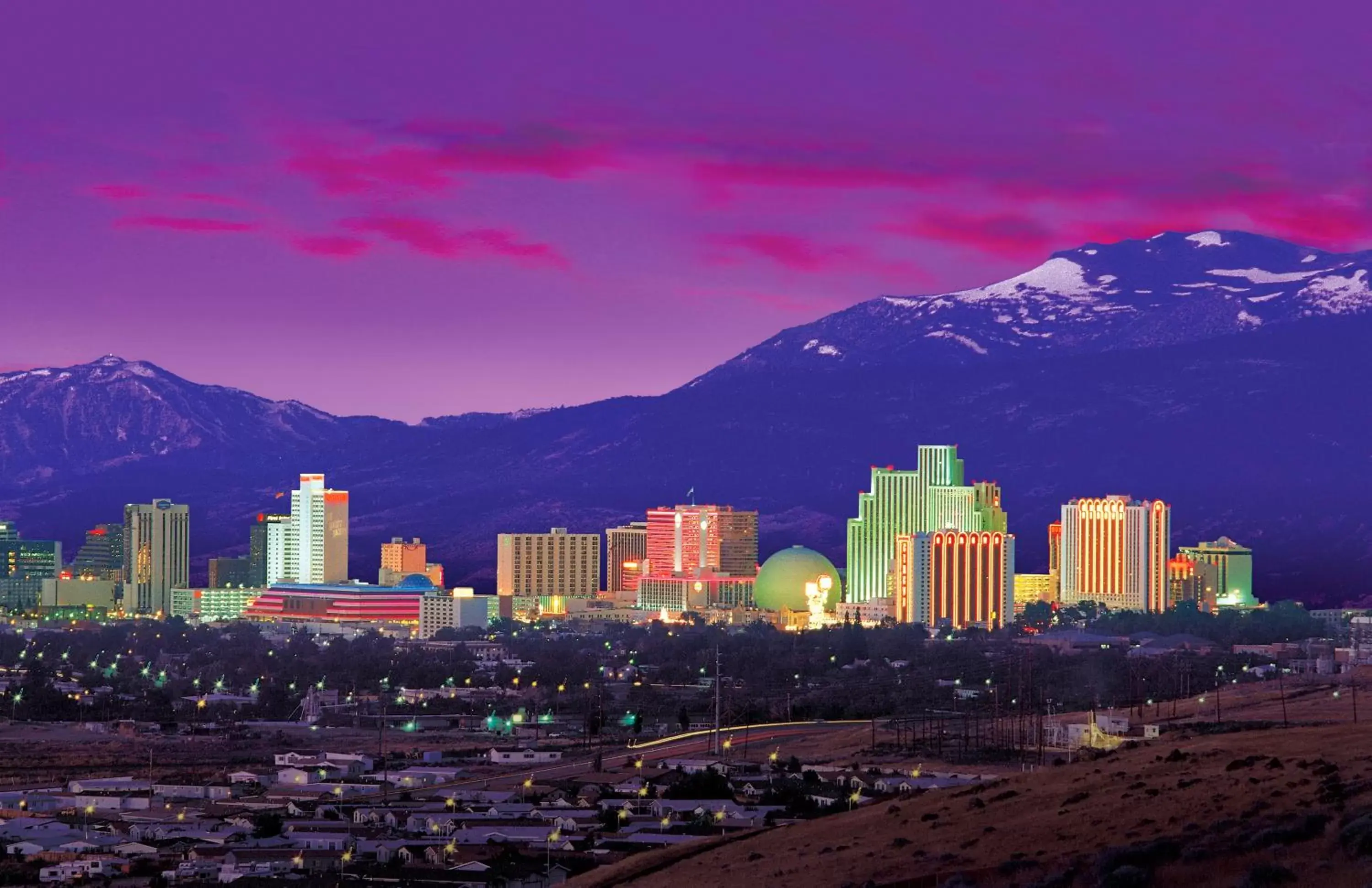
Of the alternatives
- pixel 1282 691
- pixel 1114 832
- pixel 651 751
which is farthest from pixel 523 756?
pixel 1114 832

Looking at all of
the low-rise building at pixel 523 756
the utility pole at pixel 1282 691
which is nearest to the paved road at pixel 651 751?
the low-rise building at pixel 523 756

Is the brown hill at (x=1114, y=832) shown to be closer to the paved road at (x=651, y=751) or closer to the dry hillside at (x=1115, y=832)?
the dry hillside at (x=1115, y=832)

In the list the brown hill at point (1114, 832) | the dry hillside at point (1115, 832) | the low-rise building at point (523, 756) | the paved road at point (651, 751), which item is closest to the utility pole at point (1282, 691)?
the paved road at point (651, 751)

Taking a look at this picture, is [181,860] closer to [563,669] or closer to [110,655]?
[563,669]

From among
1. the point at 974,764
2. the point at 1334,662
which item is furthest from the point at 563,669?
the point at 974,764

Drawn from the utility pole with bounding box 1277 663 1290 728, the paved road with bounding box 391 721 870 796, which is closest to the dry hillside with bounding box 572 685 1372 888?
the utility pole with bounding box 1277 663 1290 728

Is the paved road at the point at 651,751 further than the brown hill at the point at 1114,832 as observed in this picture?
Yes

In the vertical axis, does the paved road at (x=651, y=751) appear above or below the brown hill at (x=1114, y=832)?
below

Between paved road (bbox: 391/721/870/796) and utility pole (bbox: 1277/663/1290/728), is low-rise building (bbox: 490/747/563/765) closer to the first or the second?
paved road (bbox: 391/721/870/796)

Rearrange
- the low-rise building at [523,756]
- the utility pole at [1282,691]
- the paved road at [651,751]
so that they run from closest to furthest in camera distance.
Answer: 1. the utility pole at [1282,691]
2. the paved road at [651,751]
3. the low-rise building at [523,756]

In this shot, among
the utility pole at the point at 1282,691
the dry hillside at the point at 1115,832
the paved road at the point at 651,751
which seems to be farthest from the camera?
the paved road at the point at 651,751

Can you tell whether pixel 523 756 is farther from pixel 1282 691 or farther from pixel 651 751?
pixel 1282 691

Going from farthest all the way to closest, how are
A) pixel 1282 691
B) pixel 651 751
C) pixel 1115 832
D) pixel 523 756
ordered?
pixel 1282 691
pixel 651 751
pixel 523 756
pixel 1115 832
